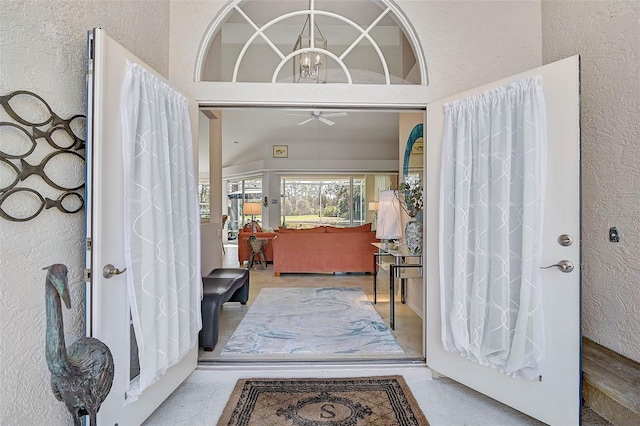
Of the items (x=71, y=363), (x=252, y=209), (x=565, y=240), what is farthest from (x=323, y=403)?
(x=252, y=209)

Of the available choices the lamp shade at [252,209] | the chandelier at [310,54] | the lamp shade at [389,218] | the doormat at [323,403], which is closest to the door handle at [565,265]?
the doormat at [323,403]

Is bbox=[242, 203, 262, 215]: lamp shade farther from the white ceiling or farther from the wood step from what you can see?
the wood step

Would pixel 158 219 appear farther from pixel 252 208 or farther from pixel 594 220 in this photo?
pixel 252 208

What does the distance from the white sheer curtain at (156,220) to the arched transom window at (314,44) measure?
675 millimetres

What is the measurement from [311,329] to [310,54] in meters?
2.48

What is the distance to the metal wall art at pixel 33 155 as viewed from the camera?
127cm

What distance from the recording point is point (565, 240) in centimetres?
172

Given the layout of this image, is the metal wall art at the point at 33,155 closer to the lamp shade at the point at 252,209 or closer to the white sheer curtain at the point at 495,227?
the white sheer curtain at the point at 495,227

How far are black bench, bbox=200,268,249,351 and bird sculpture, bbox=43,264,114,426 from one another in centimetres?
140

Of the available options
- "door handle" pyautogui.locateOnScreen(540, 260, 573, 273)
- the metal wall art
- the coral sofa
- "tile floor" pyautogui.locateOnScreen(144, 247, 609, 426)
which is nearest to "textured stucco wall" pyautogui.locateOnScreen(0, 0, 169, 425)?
the metal wall art

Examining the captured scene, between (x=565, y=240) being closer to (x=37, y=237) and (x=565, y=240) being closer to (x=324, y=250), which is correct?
(x=37, y=237)

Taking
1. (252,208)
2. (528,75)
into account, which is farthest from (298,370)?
(252,208)

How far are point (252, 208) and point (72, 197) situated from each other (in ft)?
21.6

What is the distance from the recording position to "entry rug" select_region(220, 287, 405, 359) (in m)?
2.77
